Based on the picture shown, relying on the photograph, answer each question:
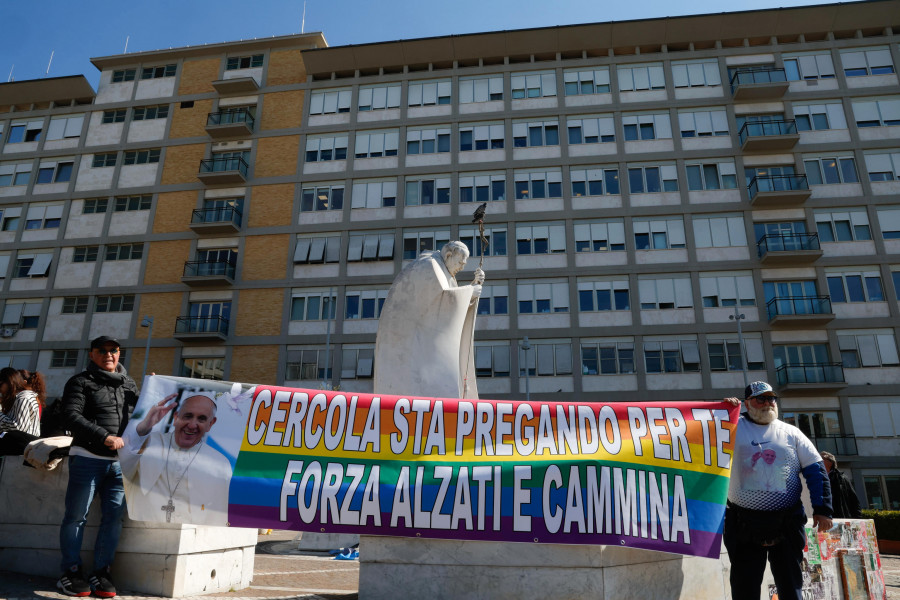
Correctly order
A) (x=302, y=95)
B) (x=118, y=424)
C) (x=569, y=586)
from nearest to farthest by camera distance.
→ (x=569, y=586) → (x=118, y=424) → (x=302, y=95)

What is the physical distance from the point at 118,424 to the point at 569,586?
Answer: 3996mm

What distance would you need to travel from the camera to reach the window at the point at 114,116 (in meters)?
40.6

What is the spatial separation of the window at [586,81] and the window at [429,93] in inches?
281

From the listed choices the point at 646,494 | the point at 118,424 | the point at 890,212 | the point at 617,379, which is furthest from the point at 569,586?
the point at 890,212

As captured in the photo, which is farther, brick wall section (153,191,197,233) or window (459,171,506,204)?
brick wall section (153,191,197,233)

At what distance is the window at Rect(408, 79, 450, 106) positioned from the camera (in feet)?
124

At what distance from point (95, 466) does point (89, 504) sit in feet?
1.15

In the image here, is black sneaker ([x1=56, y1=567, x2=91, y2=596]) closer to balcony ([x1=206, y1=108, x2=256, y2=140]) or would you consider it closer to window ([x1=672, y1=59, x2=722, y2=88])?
balcony ([x1=206, y1=108, x2=256, y2=140])

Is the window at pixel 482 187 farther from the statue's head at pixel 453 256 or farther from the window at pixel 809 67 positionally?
the statue's head at pixel 453 256

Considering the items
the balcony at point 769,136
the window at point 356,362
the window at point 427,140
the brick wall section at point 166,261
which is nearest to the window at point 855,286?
the balcony at point 769,136

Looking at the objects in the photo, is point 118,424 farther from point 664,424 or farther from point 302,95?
point 302,95

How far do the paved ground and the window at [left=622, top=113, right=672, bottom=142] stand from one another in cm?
2750

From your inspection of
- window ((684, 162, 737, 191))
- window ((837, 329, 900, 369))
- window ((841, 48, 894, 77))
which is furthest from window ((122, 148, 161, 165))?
window ((841, 48, 894, 77))

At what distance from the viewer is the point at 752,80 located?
115 feet
